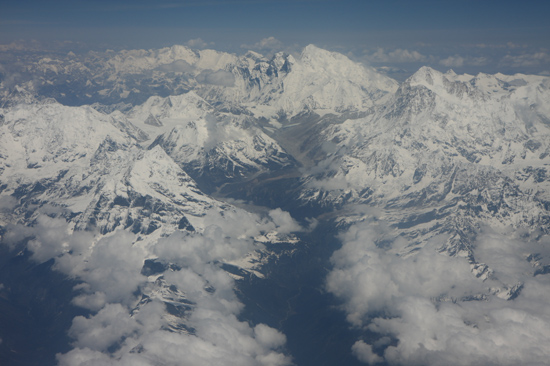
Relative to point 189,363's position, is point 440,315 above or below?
above

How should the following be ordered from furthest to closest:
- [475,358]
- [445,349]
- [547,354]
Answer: [445,349] < [475,358] < [547,354]

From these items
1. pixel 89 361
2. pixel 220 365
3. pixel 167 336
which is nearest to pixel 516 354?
pixel 220 365

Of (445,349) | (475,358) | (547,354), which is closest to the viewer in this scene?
(547,354)

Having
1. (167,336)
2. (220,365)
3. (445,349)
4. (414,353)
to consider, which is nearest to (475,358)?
(445,349)

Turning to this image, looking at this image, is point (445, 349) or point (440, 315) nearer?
point (445, 349)

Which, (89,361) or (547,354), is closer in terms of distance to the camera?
(547,354)

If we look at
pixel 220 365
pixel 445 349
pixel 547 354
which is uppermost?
pixel 547 354

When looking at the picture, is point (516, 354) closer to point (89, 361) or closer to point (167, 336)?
point (167, 336)

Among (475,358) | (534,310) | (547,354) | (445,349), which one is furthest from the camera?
(534,310)

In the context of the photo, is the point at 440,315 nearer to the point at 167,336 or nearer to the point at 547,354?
the point at 547,354
